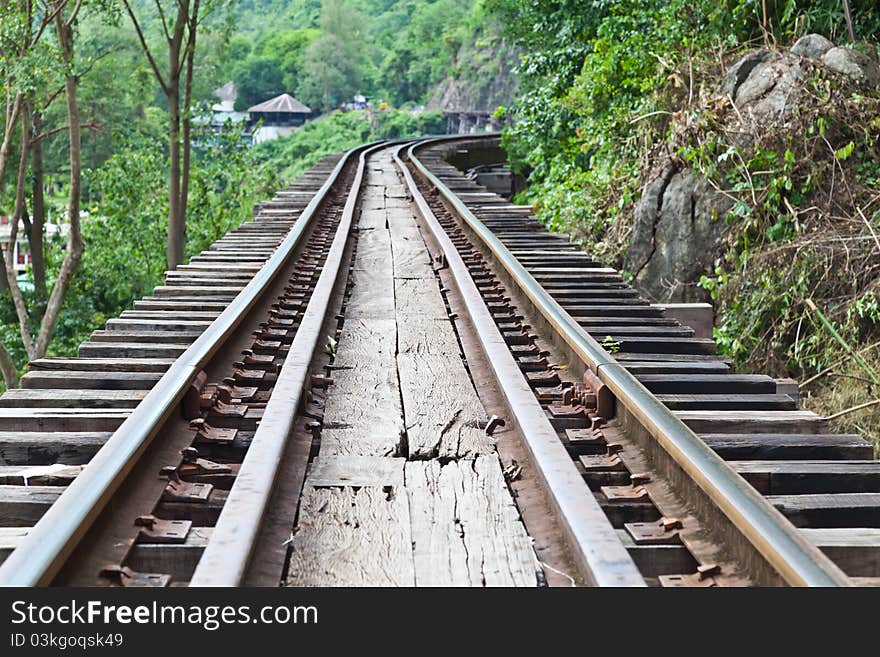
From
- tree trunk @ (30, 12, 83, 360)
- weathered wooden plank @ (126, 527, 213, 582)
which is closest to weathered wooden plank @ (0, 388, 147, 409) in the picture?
weathered wooden plank @ (126, 527, 213, 582)

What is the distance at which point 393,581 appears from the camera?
2400 mm

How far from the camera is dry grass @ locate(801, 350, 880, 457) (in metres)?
6.15

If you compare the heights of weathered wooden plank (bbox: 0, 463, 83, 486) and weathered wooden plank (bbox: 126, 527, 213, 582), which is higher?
weathered wooden plank (bbox: 0, 463, 83, 486)

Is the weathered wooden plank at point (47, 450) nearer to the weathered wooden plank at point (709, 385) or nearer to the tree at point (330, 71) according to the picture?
the weathered wooden plank at point (709, 385)

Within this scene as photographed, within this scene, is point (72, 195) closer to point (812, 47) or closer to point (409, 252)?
point (409, 252)

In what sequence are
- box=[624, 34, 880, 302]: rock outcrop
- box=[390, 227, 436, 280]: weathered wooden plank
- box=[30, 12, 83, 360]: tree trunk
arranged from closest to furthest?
1. box=[390, 227, 436, 280]: weathered wooden plank
2. box=[624, 34, 880, 302]: rock outcrop
3. box=[30, 12, 83, 360]: tree trunk

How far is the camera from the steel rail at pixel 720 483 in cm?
204

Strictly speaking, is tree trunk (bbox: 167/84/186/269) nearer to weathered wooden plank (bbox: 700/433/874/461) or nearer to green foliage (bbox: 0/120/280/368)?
green foliage (bbox: 0/120/280/368)

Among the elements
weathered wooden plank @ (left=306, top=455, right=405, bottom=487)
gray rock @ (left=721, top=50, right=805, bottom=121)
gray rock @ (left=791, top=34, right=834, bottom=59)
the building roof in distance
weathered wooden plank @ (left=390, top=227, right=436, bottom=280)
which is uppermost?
the building roof in distance

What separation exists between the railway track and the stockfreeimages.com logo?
2.7 inches

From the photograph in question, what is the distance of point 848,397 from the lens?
6.43 metres

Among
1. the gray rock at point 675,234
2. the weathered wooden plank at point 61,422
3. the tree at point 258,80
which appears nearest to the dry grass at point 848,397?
the gray rock at point 675,234

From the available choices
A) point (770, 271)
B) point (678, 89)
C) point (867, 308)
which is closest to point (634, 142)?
point (678, 89)

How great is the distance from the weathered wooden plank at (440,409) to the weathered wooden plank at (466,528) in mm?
151
